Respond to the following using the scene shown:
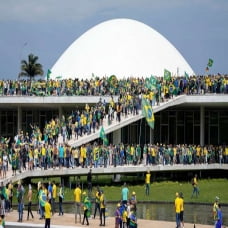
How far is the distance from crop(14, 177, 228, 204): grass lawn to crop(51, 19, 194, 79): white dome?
1726 cm

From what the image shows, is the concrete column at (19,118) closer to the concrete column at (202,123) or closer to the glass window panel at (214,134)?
the concrete column at (202,123)

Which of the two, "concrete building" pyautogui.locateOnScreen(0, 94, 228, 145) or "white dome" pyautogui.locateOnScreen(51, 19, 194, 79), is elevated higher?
"white dome" pyautogui.locateOnScreen(51, 19, 194, 79)

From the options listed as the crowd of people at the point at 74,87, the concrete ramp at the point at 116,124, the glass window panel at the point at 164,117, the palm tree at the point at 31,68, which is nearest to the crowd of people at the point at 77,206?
the concrete ramp at the point at 116,124

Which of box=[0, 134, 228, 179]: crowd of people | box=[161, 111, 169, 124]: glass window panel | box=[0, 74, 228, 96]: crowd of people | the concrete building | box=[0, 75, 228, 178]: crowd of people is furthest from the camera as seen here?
box=[161, 111, 169, 124]: glass window panel

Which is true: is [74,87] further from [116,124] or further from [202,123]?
[202,123]

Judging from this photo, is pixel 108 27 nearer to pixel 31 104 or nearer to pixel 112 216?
pixel 31 104

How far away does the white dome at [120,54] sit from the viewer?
57000mm

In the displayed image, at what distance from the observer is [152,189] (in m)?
35.8

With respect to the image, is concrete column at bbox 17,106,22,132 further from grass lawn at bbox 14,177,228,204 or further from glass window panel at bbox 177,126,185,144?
glass window panel at bbox 177,126,185,144

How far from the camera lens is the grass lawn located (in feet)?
106

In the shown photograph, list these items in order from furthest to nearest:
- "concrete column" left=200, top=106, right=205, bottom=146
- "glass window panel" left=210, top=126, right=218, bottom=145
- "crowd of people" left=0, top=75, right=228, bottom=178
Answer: "glass window panel" left=210, top=126, right=218, bottom=145 → "concrete column" left=200, top=106, right=205, bottom=146 → "crowd of people" left=0, top=75, right=228, bottom=178

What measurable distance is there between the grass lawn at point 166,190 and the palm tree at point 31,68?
37.6 m

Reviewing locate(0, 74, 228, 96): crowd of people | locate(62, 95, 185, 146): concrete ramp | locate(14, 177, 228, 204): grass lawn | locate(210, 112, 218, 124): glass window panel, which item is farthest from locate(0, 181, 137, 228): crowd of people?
locate(210, 112, 218, 124): glass window panel

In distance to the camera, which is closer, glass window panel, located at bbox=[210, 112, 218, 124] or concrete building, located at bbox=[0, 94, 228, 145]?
concrete building, located at bbox=[0, 94, 228, 145]
